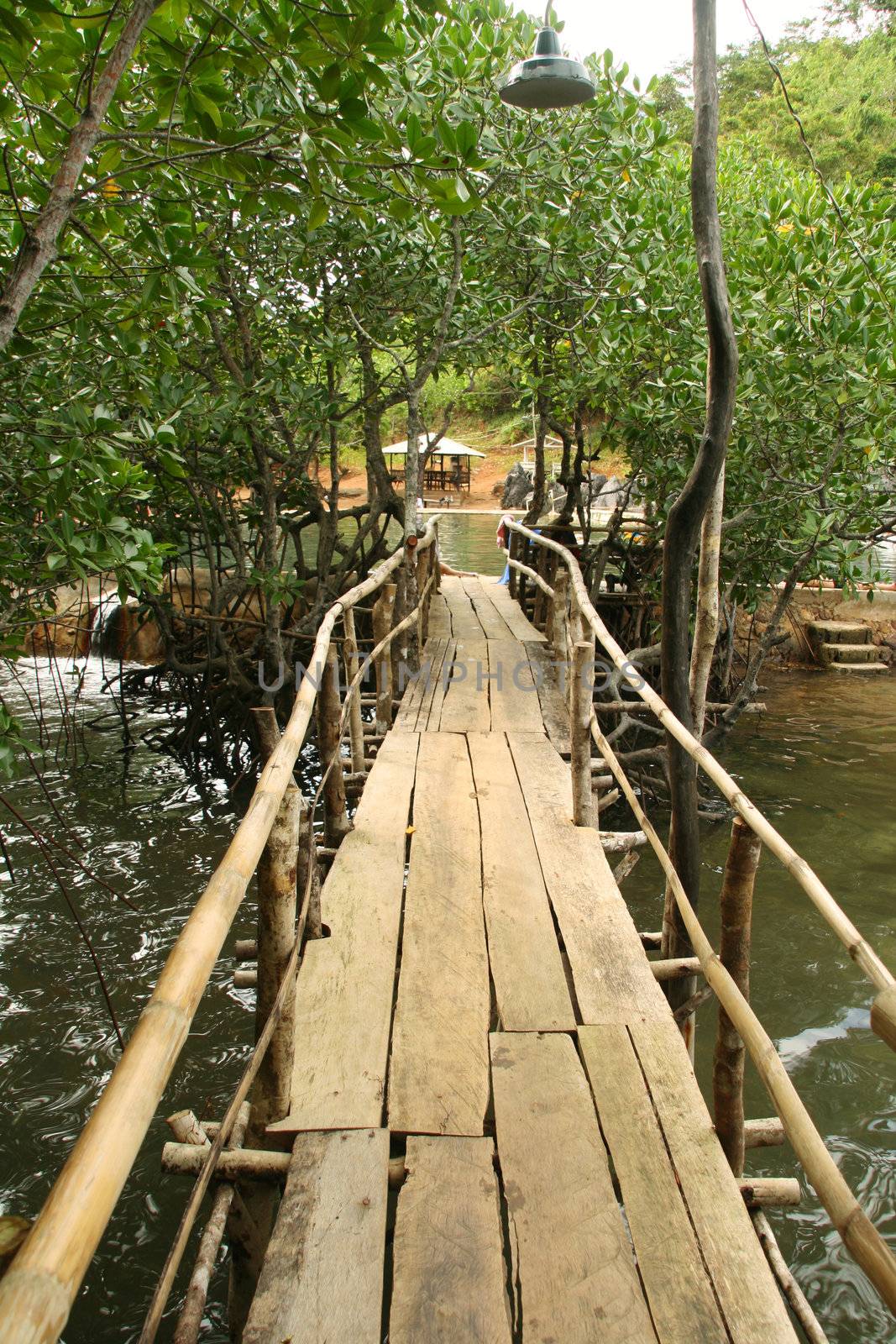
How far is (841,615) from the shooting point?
13.6 meters

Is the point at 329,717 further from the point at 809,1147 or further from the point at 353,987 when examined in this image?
the point at 809,1147

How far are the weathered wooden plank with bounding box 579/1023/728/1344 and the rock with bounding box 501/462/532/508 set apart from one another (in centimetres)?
2739

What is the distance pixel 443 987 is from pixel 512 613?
23.0ft

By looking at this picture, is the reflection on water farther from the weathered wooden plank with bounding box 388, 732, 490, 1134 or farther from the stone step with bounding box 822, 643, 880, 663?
the weathered wooden plank with bounding box 388, 732, 490, 1134

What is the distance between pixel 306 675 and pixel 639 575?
7.77m

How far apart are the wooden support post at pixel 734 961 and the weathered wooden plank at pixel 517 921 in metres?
0.46

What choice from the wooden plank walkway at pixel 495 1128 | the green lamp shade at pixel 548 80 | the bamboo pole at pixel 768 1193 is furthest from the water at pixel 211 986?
the green lamp shade at pixel 548 80

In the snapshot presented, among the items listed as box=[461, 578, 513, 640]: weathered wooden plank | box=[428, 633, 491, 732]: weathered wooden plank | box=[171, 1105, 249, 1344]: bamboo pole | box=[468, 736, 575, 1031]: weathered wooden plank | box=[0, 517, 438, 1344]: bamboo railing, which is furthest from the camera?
box=[461, 578, 513, 640]: weathered wooden plank

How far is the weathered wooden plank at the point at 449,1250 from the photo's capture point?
1562 millimetres

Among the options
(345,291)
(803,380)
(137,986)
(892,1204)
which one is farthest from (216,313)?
(892,1204)

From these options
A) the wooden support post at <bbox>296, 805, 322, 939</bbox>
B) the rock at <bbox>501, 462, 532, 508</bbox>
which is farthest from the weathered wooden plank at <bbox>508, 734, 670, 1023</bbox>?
the rock at <bbox>501, 462, 532, 508</bbox>

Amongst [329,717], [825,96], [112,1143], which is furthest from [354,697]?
[825,96]

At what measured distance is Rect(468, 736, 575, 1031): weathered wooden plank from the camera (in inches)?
99.1

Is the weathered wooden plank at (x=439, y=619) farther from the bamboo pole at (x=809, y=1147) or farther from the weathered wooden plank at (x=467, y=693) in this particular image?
the bamboo pole at (x=809, y=1147)
